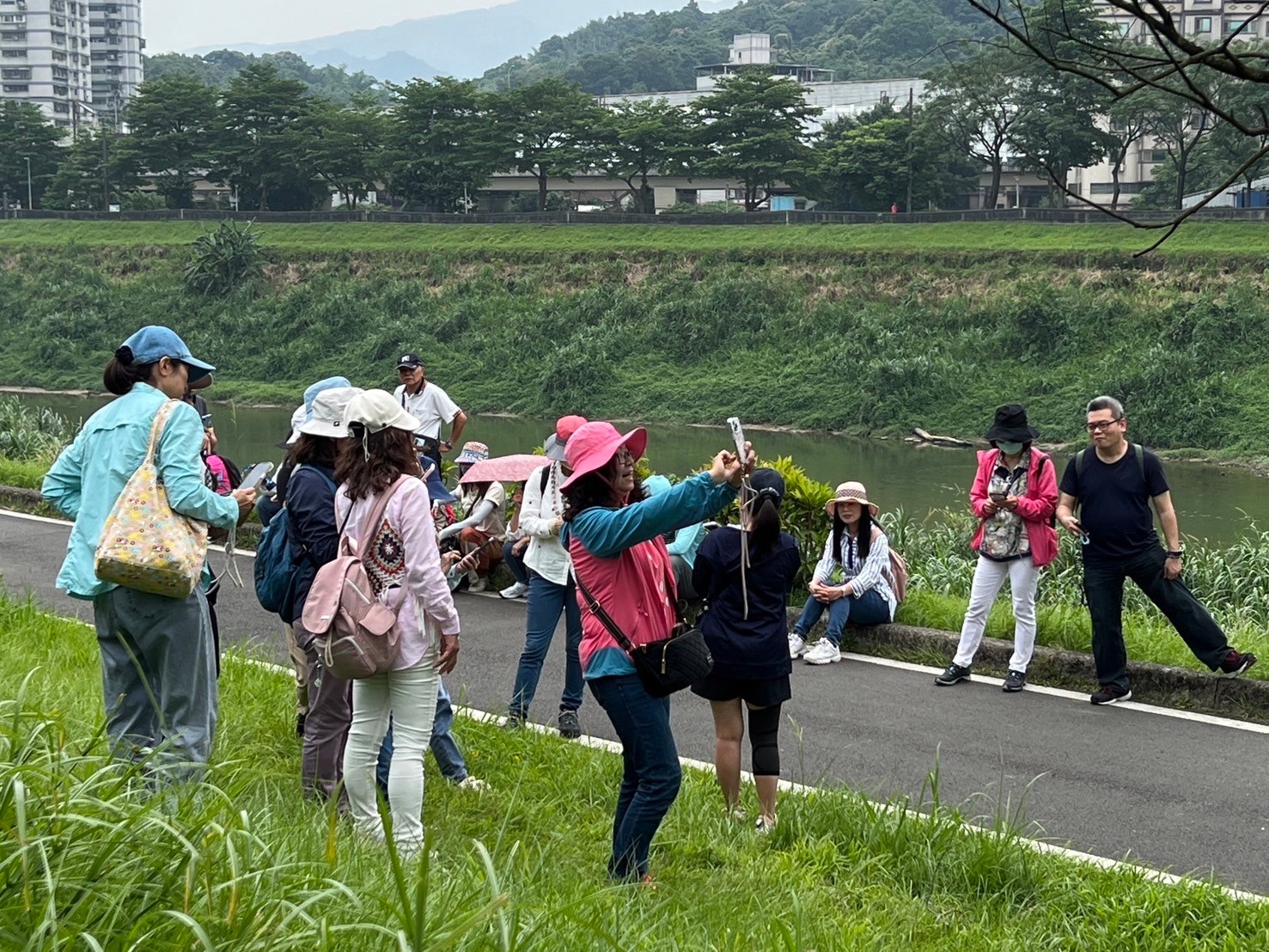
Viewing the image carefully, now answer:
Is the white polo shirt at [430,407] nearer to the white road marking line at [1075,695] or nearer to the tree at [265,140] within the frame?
the white road marking line at [1075,695]

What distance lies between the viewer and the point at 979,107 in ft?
184

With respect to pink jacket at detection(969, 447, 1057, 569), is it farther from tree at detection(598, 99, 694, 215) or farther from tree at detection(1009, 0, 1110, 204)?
tree at detection(598, 99, 694, 215)

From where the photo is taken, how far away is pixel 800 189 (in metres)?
61.1

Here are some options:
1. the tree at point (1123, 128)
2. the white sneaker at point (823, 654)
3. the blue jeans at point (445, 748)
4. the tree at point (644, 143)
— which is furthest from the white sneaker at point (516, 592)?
the tree at point (644, 143)

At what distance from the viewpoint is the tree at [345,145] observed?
216 feet

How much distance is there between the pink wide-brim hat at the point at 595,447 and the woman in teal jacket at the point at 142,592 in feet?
4.25

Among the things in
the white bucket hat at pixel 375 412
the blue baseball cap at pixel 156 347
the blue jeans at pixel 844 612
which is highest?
the blue baseball cap at pixel 156 347

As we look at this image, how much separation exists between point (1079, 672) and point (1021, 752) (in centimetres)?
155

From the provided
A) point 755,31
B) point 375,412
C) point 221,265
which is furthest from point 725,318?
point 755,31

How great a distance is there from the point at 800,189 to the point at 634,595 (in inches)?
2283

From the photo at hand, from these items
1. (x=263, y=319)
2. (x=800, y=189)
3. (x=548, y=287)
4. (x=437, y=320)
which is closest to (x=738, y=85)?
(x=800, y=189)

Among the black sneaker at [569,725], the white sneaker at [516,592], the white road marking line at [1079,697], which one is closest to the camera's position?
the black sneaker at [569,725]

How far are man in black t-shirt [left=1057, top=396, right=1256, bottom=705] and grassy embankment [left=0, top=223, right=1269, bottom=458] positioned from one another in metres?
27.4

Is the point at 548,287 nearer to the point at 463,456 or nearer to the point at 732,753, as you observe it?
the point at 463,456
